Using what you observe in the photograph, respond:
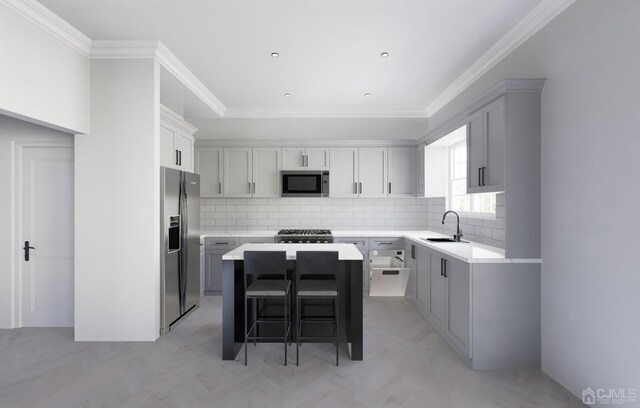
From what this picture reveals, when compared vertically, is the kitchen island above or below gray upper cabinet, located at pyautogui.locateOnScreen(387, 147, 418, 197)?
below

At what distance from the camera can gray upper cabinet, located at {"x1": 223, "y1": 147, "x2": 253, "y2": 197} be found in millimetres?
5027

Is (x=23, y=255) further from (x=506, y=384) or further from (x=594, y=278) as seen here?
(x=594, y=278)

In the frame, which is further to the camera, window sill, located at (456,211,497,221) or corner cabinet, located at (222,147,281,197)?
corner cabinet, located at (222,147,281,197)

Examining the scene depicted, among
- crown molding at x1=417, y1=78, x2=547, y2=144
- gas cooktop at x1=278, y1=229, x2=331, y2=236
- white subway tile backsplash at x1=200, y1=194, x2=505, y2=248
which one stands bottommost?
gas cooktop at x1=278, y1=229, x2=331, y2=236

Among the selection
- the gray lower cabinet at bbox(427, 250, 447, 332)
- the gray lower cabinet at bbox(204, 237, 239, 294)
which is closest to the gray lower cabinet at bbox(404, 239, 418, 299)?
the gray lower cabinet at bbox(427, 250, 447, 332)

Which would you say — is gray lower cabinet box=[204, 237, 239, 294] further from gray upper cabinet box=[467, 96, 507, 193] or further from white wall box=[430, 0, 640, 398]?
white wall box=[430, 0, 640, 398]

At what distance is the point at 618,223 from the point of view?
186 centimetres

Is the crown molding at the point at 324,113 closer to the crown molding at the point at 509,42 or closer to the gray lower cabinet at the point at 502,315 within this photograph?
the crown molding at the point at 509,42

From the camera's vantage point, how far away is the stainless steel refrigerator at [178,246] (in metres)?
3.20

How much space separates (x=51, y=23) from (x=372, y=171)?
162 inches

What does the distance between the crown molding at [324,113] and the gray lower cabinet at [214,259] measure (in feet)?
6.28

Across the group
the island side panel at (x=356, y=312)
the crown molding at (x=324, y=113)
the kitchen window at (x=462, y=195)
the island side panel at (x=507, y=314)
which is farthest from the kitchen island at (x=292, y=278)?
the crown molding at (x=324, y=113)

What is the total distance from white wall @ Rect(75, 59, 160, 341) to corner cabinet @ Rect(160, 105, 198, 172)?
49 centimetres

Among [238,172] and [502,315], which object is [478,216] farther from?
[238,172]
